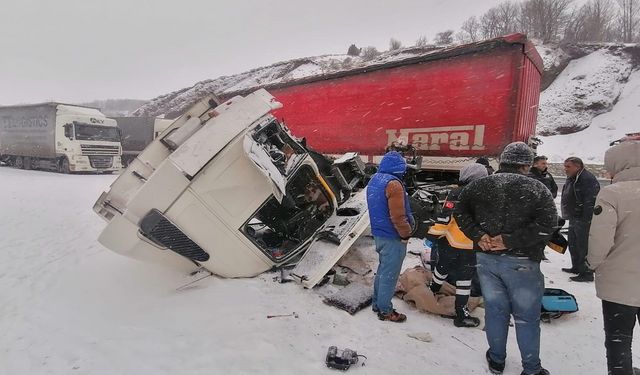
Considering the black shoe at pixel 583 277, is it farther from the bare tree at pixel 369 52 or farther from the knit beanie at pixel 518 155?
the bare tree at pixel 369 52

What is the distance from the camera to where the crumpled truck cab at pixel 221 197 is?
309 centimetres

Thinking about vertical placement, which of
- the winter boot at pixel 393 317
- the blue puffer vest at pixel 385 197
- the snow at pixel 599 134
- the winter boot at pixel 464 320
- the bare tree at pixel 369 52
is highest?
the bare tree at pixel 369 52

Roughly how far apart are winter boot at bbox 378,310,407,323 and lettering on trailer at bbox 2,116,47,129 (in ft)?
→ 57.8

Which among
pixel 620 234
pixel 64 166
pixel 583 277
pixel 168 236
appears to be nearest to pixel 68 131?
pixel 64 166

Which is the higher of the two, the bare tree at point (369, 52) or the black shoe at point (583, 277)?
the bare tree at point (369, 52)

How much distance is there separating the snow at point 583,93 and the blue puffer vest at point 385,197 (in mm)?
21127

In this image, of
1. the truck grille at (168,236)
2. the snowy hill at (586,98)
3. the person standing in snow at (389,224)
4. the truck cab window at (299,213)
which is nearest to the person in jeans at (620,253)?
the person standing in snow at (389,224)

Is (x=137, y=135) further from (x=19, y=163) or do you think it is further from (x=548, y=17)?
(x=548, y=17)

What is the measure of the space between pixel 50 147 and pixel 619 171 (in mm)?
18590

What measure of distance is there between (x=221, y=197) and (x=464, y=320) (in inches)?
98.4

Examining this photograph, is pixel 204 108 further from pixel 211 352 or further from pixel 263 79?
pixel 263 79

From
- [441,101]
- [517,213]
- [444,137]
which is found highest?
[441,101]

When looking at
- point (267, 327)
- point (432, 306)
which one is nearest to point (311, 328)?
point (267, 327)

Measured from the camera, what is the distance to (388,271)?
10.1 feet
